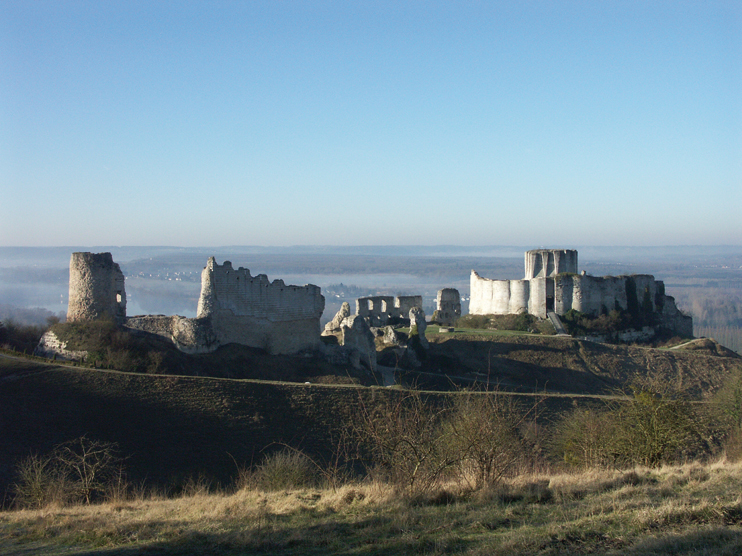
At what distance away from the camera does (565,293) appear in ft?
143

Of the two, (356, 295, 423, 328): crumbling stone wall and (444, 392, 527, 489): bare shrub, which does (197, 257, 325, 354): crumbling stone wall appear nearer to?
(356, 295, 423, 328): crumbling stone wall

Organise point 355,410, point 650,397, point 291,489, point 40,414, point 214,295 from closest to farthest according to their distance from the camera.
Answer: point 291,489 → point 650,397 → point 40,414 → point 355,410 → point 214,295

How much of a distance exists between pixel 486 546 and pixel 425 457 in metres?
3.58

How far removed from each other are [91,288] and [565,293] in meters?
30.0

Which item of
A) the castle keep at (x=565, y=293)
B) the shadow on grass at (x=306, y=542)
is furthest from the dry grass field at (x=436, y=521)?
the castle keep at (x=565, y=293)

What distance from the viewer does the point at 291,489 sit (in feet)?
42.0

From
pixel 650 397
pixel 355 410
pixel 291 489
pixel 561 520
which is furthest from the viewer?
pixel 355 410

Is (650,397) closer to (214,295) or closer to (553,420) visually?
(553,420)

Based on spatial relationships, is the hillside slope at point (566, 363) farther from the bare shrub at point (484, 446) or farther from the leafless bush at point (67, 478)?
the leafless bush at point (67, 478)

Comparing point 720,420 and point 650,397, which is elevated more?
point 650,397

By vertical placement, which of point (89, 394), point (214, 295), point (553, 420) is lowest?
point (553, 420)

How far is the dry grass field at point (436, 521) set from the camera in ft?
25.0

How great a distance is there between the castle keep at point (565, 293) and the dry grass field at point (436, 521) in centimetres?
3224

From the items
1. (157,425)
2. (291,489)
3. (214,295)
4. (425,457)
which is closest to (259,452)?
(157,425)
